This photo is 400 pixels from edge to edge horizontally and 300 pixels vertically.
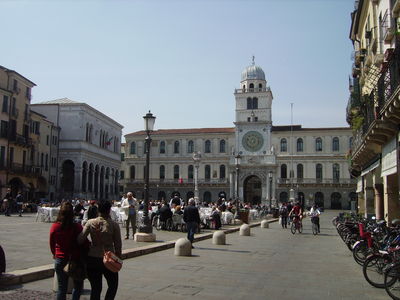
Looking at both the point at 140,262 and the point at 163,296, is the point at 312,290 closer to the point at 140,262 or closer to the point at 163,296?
the point at 163,296

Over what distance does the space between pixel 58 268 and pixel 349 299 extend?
529 centimetres

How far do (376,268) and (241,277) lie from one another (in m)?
2.93

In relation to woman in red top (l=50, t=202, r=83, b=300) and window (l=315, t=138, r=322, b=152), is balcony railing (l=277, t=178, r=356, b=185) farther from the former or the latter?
woman in red top (l=50, t=202, r=83, b=300)

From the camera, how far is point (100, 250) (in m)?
6.47

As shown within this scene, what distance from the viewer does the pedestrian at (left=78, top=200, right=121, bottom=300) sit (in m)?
6.42

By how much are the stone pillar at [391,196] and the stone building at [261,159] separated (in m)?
62.6

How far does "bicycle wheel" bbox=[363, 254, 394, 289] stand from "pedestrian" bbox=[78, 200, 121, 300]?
5.64m

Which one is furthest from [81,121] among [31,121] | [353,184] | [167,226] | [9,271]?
[9,271]

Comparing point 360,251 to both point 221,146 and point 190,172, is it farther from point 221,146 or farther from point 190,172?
point 190,172

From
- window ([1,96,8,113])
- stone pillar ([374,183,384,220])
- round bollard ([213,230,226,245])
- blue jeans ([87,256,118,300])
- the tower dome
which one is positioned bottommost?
round bollard ([213,230,226,245])

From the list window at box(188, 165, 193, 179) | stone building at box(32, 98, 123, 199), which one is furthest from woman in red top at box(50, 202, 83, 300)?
window at box(188, 165, 193, 179)

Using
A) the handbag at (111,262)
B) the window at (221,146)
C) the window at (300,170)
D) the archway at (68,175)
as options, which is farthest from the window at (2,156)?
the window at (300,170)

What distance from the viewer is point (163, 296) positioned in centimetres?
822

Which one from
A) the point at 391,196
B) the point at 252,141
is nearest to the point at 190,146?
the point at 252,141
